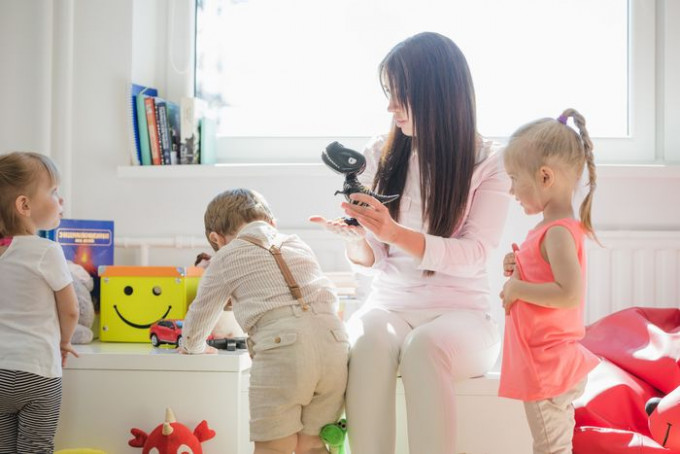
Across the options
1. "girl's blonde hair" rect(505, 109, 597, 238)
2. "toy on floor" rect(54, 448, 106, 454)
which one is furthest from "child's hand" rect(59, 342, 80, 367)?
"girl's blonde hair" rect(505, 109, 597, 238)

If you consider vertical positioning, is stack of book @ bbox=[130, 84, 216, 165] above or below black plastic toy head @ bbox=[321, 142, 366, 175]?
above

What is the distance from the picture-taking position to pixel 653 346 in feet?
6.67

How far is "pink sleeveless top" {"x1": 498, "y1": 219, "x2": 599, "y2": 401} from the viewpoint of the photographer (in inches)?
59.6

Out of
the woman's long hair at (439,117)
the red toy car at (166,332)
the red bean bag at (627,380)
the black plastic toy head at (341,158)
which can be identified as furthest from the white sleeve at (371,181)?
the red bean bag at (627,380)

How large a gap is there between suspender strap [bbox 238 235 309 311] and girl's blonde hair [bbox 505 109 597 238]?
0.53 m

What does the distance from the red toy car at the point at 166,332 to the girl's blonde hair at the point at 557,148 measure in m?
1.02

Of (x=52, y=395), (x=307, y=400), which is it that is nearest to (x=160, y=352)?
(x=52, y=395)

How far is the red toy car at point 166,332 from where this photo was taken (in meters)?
2.06

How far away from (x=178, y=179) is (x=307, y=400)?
1271 mm

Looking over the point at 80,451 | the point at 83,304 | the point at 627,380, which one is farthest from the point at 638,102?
the point at 80,451

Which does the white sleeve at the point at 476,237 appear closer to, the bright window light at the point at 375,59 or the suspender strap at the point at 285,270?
the suspender strap at the point at 285,270

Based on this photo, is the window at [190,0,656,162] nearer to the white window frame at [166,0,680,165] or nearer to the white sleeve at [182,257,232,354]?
the white window frame at [166,0,680,165]

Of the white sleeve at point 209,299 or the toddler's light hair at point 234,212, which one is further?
the toddler's light hair at point 234,212

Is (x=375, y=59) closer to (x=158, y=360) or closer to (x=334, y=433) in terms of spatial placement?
(x=158, y=360)
